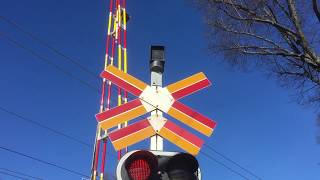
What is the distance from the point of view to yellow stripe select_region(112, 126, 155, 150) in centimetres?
412

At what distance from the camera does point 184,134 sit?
4266 mm

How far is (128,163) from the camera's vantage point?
10.3 ft

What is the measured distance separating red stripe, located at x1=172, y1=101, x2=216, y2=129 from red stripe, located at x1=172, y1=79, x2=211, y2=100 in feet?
0.31

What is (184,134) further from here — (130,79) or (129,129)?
(130,79)

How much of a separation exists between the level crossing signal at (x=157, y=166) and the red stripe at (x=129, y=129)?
2.61ft

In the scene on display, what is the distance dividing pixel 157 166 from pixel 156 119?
1.09m

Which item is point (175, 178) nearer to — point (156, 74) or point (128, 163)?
point (128, 163)

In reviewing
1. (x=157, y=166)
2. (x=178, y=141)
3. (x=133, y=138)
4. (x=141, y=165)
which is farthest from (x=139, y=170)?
(x=178, y=141)

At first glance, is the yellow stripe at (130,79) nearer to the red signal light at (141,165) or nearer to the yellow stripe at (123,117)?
the yellow stripe at (123,117)

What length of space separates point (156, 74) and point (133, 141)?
74 centimetres

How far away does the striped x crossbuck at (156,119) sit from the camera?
4.18 m

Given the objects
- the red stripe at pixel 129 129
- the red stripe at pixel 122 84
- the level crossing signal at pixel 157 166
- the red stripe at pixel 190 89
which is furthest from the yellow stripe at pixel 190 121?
the level crossing signal at pixel 157 166

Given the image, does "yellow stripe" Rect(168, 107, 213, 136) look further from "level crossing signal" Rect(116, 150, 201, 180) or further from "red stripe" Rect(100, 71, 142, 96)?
"level crossing signal" Rect(116, 150, 201, 180)

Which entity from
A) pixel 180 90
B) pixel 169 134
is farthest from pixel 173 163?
pixel 180 90
